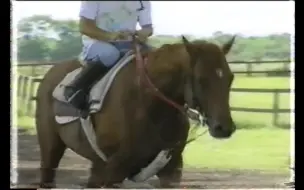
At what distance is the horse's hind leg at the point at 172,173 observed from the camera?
6.51ft

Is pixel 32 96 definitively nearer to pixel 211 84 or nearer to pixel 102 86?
pixel 102 86

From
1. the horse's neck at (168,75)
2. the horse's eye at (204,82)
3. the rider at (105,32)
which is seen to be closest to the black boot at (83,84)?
the rider at (105,32)

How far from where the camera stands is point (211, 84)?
191cm

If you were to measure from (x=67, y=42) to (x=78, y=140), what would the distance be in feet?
0.71

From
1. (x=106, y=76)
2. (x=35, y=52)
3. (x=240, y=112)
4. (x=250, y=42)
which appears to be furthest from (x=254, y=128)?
(x=35, y=52)

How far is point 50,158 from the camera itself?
2.02 metres

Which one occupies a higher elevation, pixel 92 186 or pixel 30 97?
pixel 30 97

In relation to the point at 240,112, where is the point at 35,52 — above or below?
above

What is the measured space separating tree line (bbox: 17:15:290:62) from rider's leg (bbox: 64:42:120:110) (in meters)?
0.04

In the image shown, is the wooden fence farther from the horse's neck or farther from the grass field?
the horse's neck

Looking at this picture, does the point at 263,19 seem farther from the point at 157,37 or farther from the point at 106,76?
the point at 106,76

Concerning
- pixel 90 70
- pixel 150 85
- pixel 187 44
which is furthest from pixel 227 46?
pixel 90 70

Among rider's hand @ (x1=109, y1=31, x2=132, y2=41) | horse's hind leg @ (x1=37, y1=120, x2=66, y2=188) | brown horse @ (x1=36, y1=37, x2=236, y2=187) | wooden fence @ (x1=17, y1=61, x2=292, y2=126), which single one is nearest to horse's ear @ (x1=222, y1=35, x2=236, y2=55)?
brown horse @ (x1=36, y1=37, x2=236, y2=187)

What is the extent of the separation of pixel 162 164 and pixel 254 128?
0.22 metres
